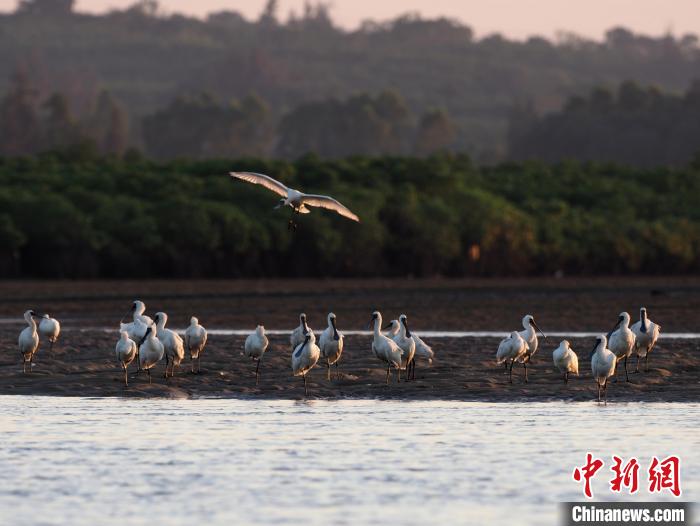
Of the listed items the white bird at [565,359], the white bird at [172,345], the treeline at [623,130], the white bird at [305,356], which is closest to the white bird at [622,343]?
the white bird at [565,359]

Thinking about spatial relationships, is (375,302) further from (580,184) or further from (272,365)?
(580,184)

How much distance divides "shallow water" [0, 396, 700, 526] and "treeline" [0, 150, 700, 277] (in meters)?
37.7

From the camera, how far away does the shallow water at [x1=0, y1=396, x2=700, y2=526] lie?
15414mm

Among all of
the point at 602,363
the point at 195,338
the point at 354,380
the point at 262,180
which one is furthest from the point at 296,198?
the point at 602,363

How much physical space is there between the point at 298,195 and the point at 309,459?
417 inches

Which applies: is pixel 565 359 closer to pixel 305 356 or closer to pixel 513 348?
pixel 513 348

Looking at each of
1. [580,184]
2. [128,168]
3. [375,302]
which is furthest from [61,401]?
[580,184]

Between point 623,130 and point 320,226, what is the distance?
11015 cm

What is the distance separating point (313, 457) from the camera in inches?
720

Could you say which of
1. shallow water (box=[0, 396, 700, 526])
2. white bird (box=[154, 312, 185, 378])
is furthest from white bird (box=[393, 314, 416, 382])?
white bird (box=[154, 312, 185, 378])

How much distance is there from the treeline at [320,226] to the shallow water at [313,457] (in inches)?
1483

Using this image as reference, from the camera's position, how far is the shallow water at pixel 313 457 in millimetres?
15414

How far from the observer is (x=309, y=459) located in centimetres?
1816

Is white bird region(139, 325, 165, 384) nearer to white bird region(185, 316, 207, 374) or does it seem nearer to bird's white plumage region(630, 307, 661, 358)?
white bird region(185, 316, 207, 374)
